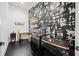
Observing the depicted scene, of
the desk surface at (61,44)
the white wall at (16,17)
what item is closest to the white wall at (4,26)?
the white wall at (16,17)

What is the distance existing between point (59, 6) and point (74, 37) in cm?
51

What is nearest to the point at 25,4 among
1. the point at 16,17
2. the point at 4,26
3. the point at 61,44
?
the point at 16,17

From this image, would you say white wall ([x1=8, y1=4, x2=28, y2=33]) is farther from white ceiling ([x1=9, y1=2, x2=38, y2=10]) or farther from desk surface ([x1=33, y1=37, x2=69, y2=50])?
desk surface ([x1=33, y1=37, x2=69, y2=50])

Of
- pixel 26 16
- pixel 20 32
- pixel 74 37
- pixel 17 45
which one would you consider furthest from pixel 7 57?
pixel 74 37

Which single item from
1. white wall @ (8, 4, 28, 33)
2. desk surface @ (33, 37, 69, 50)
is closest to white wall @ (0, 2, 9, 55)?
white wall @ (8, 4, 28, 33)

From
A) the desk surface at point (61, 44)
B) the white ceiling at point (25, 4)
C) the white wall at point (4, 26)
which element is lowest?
the desk surface at point (61, 44)

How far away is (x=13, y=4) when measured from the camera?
4.90 ft

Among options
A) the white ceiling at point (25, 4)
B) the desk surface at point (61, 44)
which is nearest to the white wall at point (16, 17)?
the white ceiling at point (25, 4)

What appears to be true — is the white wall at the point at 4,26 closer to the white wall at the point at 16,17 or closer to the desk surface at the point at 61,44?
the white wall at the point at 16,17

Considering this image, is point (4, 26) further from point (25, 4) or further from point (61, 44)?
point (61, 44)

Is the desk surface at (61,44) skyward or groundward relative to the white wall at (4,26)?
groundward

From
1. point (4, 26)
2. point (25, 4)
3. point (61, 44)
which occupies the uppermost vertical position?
point (25, 4)

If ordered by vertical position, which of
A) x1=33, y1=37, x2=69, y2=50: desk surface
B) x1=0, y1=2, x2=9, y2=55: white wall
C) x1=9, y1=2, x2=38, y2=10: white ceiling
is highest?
x1=9, y1=2, x2=38, y2=10: white ceiling

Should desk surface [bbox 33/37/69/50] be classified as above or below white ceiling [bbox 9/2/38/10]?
below
